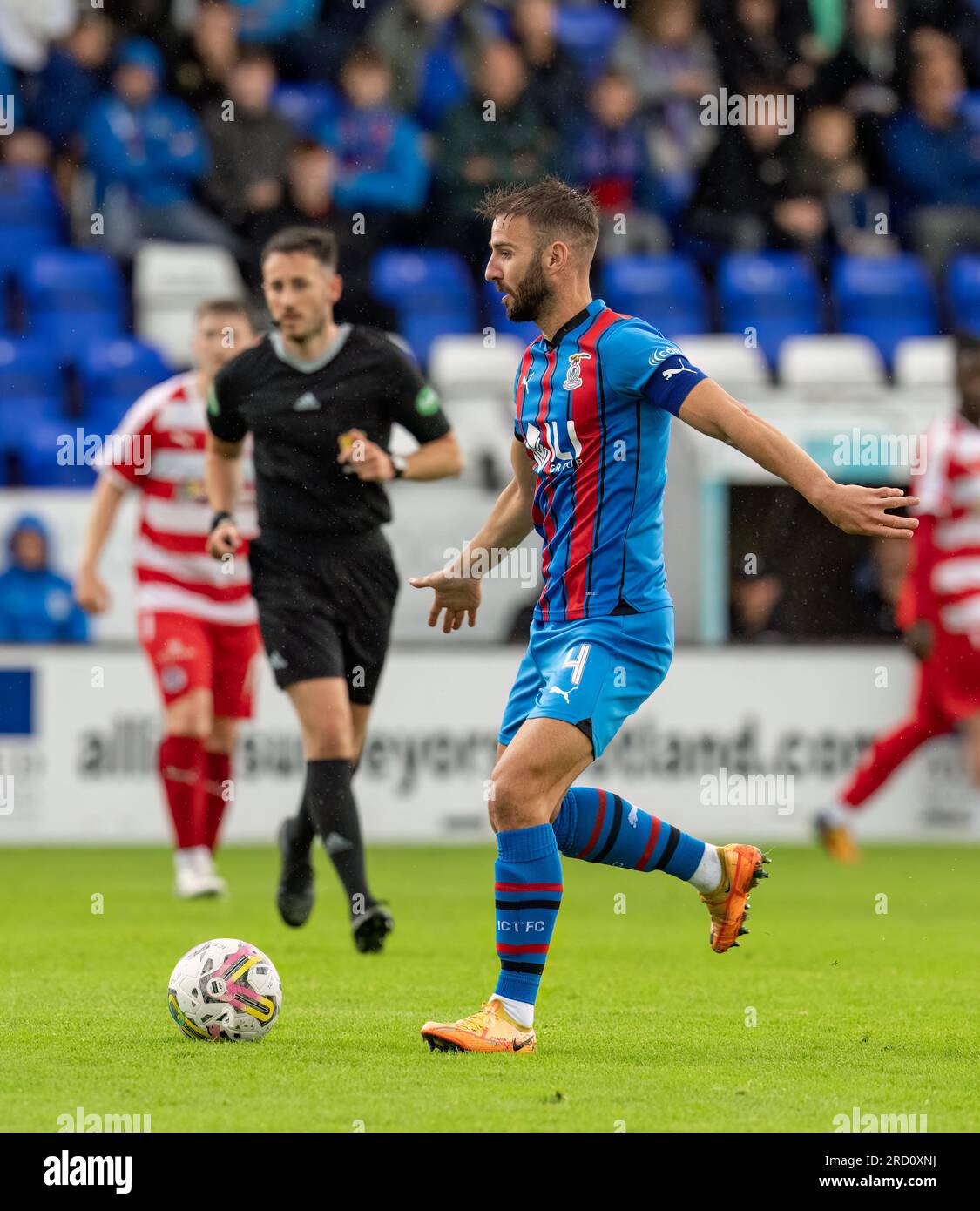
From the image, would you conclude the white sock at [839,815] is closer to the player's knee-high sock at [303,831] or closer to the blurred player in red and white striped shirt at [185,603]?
the blurred player in red and white striped shirt at [185,603]

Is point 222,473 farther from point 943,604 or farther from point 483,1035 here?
point 943,604

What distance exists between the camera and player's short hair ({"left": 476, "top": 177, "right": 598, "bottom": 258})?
559 centimetres

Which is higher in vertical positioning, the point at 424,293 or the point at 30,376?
the point at 424,293

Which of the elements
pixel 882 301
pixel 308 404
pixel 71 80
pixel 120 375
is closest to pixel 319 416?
pixel 308 404

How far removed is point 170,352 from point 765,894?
665cm

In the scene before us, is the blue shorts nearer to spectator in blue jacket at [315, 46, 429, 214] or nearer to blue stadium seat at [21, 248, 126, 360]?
blue stadium seat at [21, 248, 126, 360]

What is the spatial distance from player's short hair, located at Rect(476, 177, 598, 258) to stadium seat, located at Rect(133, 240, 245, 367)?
9200 mm

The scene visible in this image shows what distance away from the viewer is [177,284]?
48.5ft

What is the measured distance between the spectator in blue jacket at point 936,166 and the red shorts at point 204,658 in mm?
8105

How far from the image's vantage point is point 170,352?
47.6ft

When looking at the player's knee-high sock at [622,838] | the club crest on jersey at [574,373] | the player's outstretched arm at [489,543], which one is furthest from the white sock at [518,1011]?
the club crest on jersey at [574,373]

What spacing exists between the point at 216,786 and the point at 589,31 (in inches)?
378
